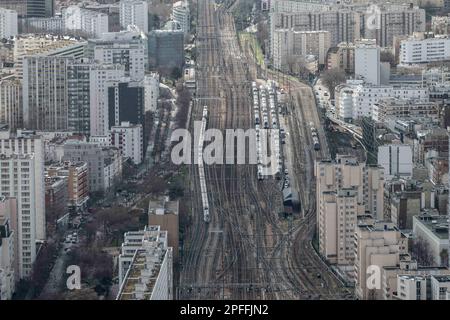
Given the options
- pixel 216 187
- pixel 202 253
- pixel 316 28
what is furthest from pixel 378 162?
pixel 316 28

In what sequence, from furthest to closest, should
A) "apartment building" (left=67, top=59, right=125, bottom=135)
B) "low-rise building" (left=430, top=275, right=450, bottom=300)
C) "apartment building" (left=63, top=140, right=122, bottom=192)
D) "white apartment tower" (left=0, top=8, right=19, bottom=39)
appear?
"white apartment tower" (left=0, top=8, right=19, bottom=39) → "apartment building" (left=67, top=59, right=125, bottom=135) → "apartment building" (left=63, top=140, right=122, bottom=192) → "low-rise building" (left=430, top=275, right=450, bottom=300)

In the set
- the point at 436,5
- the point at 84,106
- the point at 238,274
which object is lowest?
the point at 238,274

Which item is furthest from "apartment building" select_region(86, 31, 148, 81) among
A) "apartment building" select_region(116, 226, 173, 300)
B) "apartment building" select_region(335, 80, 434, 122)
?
"apartment building" select_region(116, 226, 173, 300)

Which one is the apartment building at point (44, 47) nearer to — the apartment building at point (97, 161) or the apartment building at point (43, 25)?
the apartment building at point (43, 25)

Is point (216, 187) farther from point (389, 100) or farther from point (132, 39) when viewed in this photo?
point (132, 39)

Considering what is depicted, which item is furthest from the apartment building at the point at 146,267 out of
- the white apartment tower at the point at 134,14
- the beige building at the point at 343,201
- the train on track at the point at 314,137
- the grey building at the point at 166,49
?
the white apartment tower at the point at 134,14

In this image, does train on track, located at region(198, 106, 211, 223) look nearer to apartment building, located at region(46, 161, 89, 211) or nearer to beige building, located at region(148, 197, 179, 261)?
apartment building, located at region(46, 161, 89, 211)
